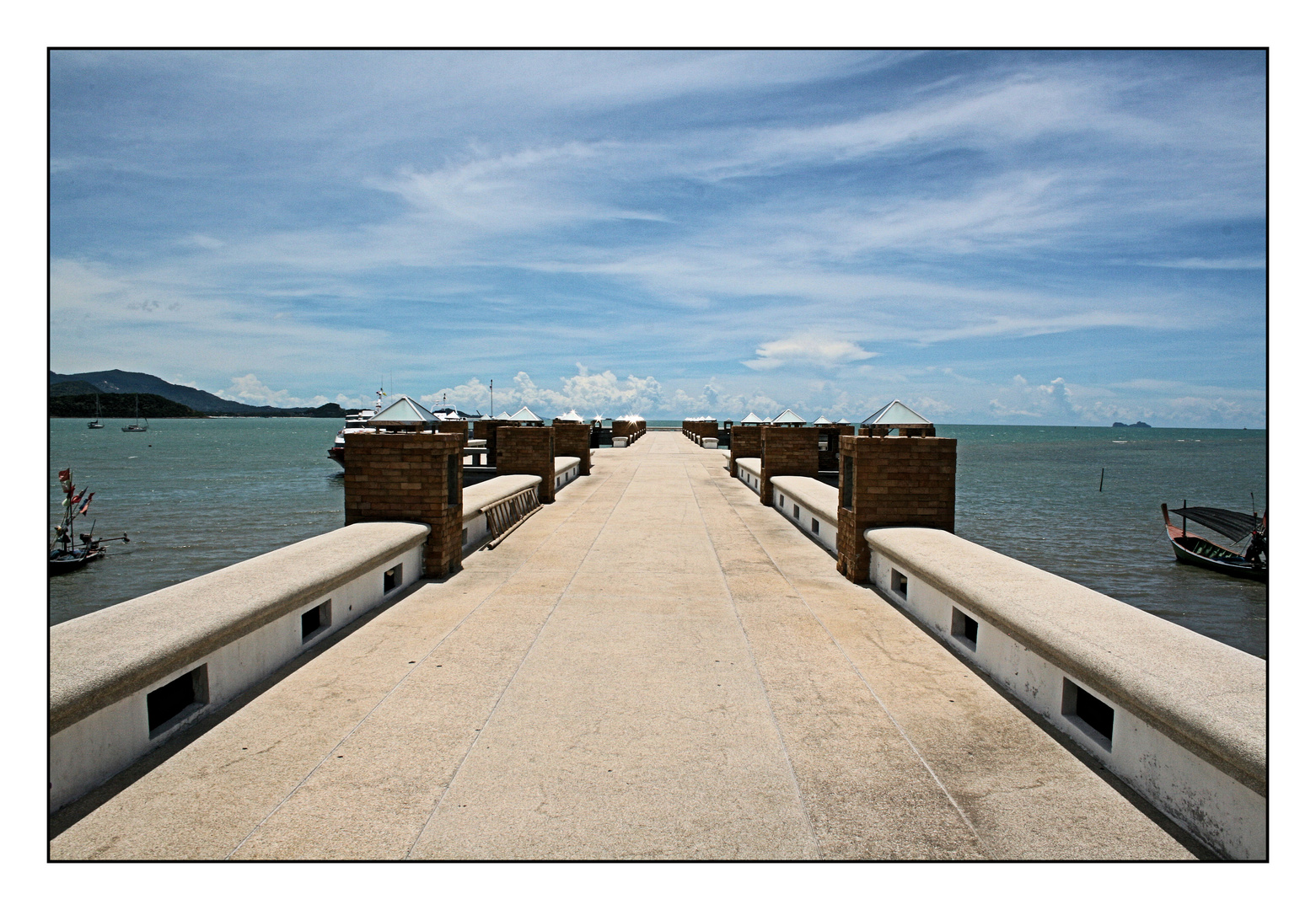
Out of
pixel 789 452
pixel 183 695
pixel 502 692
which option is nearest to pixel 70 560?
pixel 789 452

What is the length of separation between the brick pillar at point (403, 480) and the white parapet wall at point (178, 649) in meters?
1.52

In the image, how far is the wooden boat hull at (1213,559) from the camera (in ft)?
60.7

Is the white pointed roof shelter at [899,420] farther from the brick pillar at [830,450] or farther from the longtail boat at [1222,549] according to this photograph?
the longtail boat at [1222,549]

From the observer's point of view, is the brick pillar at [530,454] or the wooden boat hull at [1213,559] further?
the wooden boat hull at [1213,559]

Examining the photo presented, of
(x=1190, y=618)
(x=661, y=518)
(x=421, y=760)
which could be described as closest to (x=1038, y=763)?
(x=421, y=760)

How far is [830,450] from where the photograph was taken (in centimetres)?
1861

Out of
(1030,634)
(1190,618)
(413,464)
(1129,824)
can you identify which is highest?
(413,464)

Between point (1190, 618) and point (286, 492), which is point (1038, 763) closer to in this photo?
point (1190, 618)

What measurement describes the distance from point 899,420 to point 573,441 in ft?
47.8

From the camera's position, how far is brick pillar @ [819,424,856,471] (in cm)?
1784

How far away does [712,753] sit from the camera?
3941mm

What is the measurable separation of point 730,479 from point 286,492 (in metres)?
29.2

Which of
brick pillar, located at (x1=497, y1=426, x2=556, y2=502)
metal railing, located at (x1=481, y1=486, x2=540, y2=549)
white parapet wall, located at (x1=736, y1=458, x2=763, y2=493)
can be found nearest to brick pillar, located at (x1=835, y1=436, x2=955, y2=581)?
metal railing, located at (x1=481, y1=486, x2=540, y2=549)

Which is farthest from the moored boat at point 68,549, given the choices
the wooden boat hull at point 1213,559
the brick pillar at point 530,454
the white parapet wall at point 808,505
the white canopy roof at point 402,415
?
the wooden boat hull at point 1213,559
